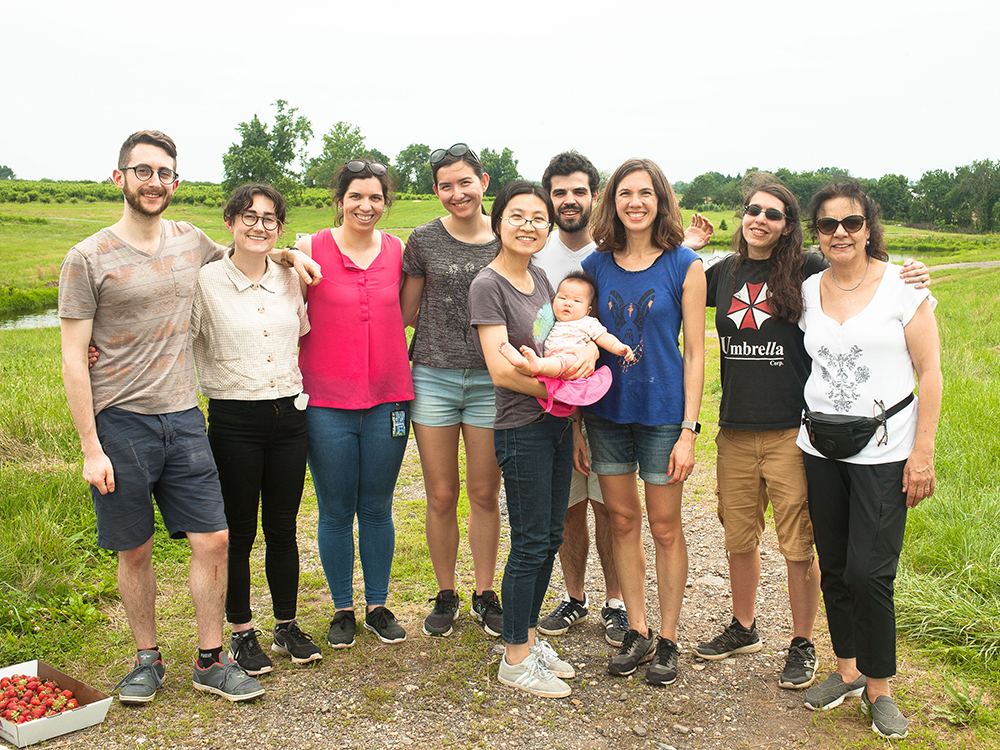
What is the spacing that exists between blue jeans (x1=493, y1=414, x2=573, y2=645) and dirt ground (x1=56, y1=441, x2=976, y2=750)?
408 millimetres

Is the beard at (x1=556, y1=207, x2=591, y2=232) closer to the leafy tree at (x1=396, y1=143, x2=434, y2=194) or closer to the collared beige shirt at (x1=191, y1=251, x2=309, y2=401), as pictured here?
the collared beige shirt at (x1=191, y1=251, x2=309, y2=401)

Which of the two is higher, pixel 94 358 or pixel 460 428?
pixel 94 358

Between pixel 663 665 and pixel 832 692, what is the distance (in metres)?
0.80

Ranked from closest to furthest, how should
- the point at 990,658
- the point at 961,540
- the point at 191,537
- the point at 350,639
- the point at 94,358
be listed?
the point at 94,358
the point at 191,537
the point at 990,658
the point at 350,639
the point at 961,540

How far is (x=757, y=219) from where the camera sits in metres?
3.54

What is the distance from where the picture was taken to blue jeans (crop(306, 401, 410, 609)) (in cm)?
384

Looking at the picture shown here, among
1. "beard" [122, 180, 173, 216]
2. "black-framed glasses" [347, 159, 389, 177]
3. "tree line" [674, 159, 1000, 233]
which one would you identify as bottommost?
"beard" [122, 180, 173, 216]

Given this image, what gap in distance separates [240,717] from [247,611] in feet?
1.86

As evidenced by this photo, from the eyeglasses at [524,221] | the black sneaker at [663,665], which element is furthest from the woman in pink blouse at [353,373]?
the black sneaker at [663,665]

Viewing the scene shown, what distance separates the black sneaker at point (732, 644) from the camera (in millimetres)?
3965

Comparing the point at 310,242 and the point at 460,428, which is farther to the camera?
the point at 460,428

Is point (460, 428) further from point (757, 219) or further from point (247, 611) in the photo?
point (757, 219)

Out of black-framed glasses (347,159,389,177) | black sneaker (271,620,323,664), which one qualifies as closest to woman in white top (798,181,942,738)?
black-framed glasses (347,159,389,177)

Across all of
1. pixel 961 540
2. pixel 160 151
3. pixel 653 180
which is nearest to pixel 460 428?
pixel 653 180
